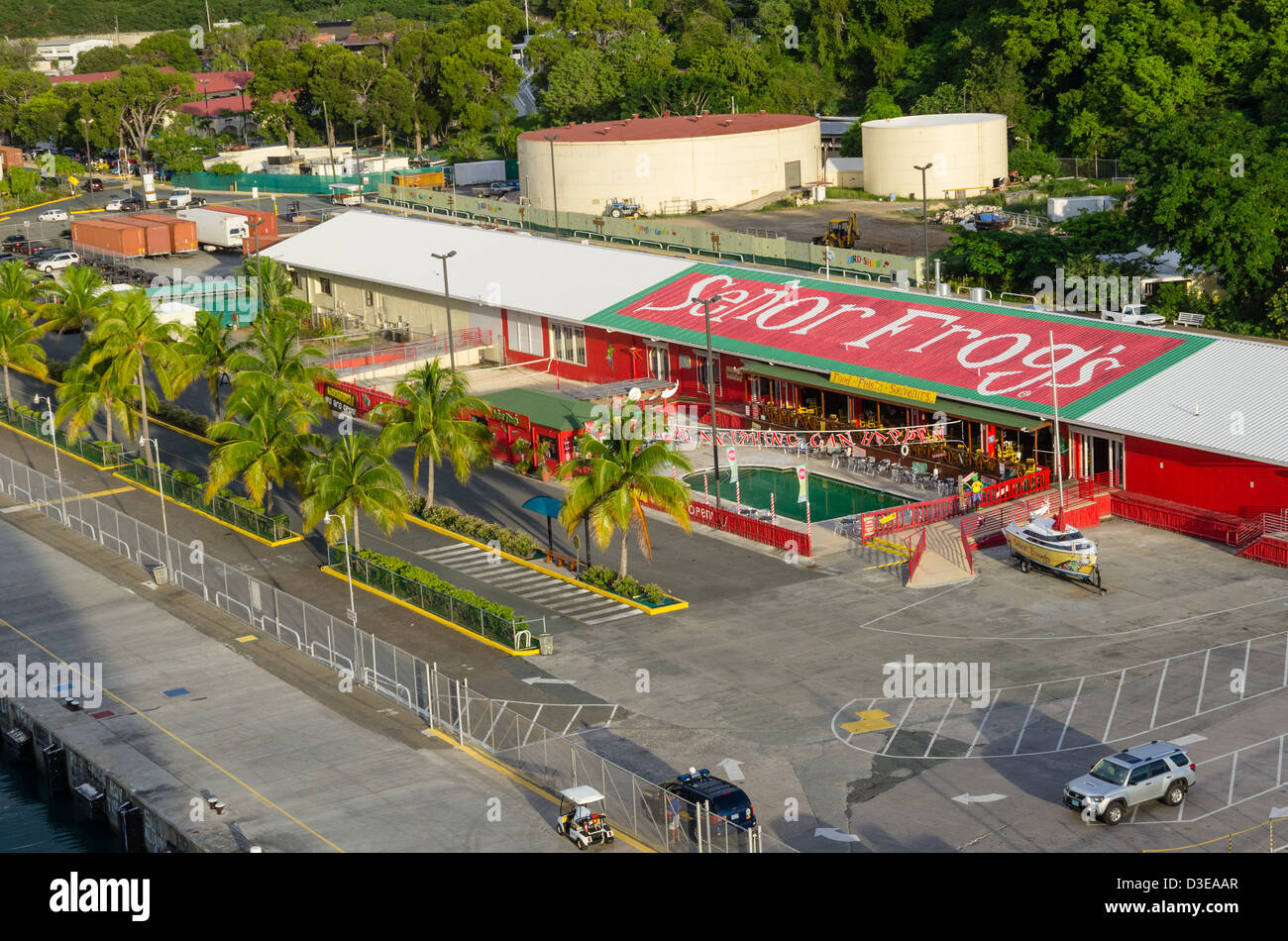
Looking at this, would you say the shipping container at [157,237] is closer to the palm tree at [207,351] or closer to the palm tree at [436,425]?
the palm tree at [207,351]

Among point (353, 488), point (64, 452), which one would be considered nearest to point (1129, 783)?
point (353, 488)

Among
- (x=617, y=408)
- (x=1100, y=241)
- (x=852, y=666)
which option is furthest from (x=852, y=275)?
(x=852, y=666)

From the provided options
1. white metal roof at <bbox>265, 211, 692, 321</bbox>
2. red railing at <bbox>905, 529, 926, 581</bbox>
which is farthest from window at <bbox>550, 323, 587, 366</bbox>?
red railing at <bbox>905, 529, 926, 581</bbox>

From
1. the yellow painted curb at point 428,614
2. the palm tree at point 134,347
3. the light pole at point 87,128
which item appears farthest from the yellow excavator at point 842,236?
the light pole at point 87,128

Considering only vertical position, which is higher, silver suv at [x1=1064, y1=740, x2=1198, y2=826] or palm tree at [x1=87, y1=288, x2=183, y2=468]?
palm tree at [x1=87, y1=288, x2=183, y2=468]

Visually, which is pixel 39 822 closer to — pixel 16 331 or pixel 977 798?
pixel 977 798

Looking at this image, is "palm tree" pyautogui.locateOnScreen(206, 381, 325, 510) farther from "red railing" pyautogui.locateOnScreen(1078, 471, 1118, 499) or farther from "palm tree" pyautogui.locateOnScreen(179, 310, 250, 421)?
"red railing" pyautogui.locateOnScreen(1078, 471, 1118, 499)

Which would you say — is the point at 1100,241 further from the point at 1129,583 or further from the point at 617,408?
the point at 1129,583
